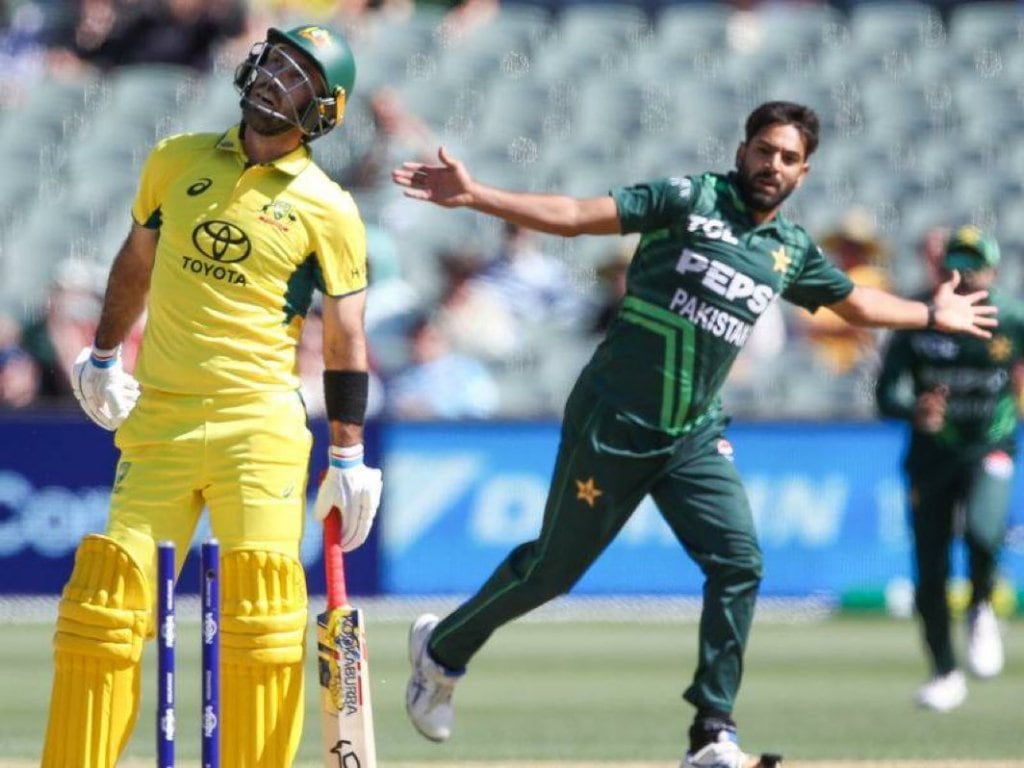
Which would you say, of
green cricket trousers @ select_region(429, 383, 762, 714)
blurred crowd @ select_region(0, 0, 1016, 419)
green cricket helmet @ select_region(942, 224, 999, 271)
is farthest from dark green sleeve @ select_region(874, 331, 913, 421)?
blurred crowd @ select_region(0, 0, 1016, 419)

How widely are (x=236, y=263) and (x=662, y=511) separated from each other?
79.7 inches

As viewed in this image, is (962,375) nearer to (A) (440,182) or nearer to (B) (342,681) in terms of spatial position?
(A) (440,182)

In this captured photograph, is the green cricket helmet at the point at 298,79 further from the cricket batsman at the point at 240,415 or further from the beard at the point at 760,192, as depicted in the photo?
the beard at the point at 760,192

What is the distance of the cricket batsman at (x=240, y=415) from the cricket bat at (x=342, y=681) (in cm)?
9

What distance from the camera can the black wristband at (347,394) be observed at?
19.9 feet

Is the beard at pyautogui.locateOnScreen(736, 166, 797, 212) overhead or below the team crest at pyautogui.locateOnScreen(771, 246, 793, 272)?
overhead

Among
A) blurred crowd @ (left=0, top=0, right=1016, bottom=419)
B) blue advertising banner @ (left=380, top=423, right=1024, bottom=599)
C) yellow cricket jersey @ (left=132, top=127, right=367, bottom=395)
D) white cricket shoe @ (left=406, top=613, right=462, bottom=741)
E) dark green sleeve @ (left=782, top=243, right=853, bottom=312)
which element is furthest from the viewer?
blurred crowd @ (left=0, top=0, right=1016, bottom=419)

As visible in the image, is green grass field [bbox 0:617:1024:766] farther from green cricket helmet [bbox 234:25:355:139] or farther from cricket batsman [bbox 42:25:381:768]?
green cricket helmet [bbox 234:25:355:139]

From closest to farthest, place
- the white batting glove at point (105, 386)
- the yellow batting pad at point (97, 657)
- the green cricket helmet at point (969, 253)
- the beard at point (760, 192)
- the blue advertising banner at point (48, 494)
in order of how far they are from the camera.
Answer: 1. the yellow batting pad at point (97, 657)
2. the white batting glove at point (105, 386)
3. the beard at point (760, 192)
4. the green cricket helmet at point (969, 253)
5. the blue advertising banner at point (48, 494)

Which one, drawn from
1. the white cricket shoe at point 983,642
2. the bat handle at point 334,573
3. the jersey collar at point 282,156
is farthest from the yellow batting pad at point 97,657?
the white cricket shoe at point 983,642

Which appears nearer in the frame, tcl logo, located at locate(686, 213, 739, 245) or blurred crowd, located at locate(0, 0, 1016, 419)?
tcl logo, located at locate(686, 213, 739, 245)

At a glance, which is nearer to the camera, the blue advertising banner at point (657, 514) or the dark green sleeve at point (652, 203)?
the dark green sleeve at point (652, 203)

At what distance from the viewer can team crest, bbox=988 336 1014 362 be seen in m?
10.4

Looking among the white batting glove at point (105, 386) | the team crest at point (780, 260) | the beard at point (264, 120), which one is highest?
the beard at point (264, 120)
